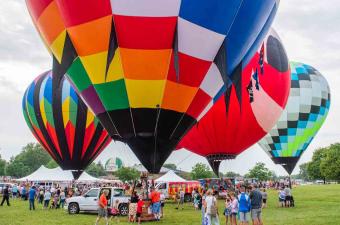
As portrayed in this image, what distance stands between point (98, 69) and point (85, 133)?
1474 cm

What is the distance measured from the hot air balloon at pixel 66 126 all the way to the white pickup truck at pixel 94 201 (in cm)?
653

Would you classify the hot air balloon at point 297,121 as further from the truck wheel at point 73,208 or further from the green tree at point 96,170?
the green tree at point 96,170

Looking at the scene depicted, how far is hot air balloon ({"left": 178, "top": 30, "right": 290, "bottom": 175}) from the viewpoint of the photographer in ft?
62.1

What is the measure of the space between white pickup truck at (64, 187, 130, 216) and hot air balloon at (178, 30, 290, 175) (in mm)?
3653

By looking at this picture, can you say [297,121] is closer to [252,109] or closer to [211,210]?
[252,109]

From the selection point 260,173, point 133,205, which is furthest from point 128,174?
point 133,205

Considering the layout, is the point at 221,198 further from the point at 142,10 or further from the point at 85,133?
the point at 142,10

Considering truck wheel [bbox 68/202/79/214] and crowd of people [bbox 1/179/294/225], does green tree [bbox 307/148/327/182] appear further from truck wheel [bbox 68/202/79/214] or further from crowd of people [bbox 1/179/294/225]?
truck wheel [bbox 68/202/79/214]

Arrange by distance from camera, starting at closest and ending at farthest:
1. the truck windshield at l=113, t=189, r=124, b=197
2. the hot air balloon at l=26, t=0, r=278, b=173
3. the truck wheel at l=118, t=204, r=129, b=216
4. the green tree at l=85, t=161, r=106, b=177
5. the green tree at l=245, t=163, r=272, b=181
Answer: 1. the hot air balloon at l=26, t=0, r=278, b=173
2. the truck wheel at l=118, t=204, r=129, b=216
3. the truck windshield at l=113, t=189, r=124, b=197
4. the green tree at l=245, t=163, r=272, b=181
5. the green tree at l=85, t=161, r=106, b=177

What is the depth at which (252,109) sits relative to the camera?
19.3 m

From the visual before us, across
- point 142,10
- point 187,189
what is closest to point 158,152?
point 142,10

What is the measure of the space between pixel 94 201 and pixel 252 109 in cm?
782

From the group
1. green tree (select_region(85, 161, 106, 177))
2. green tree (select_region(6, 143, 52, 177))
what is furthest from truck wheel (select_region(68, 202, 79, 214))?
green tree (select_region(6, 143, 52, 177))

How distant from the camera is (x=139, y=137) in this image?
10.8 meters
